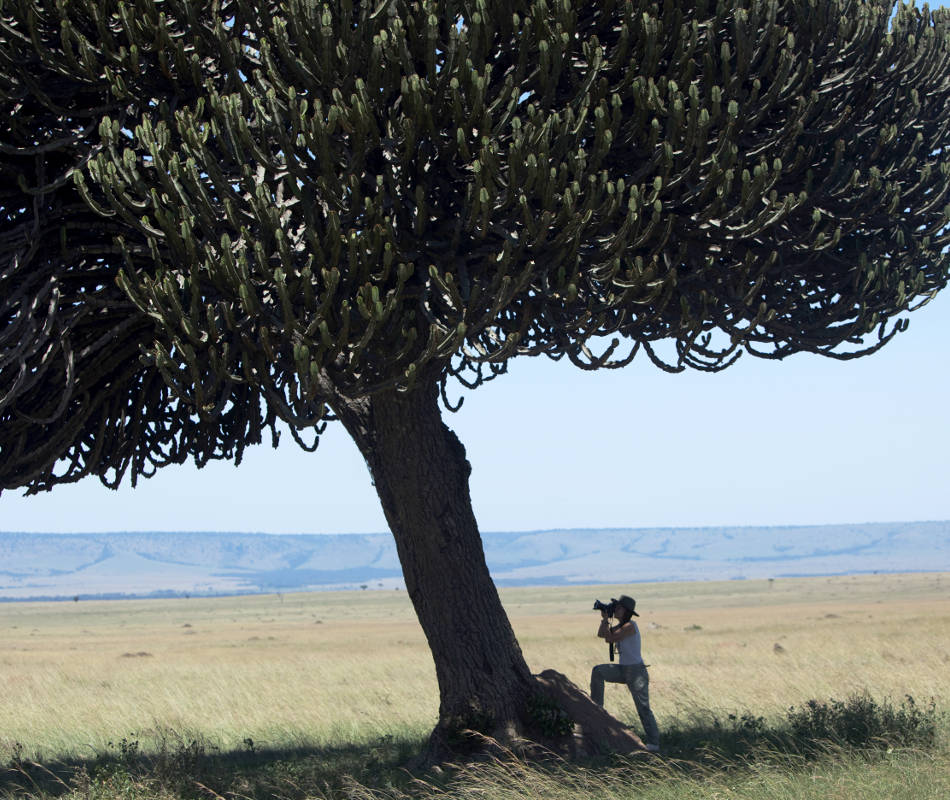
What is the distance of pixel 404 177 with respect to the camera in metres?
10.8

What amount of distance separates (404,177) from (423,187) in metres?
0.37

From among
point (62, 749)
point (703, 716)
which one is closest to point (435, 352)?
point (703, 716)

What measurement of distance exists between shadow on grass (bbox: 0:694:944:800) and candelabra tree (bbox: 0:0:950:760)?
191 cm

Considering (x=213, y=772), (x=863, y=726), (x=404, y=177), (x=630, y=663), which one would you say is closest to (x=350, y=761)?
(x=213, y=772)

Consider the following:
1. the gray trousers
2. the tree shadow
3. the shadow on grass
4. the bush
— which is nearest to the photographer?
the gray trousers

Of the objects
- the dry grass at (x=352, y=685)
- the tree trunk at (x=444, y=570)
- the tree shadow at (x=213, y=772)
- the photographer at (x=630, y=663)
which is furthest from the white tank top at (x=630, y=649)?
the dry grass at (x=352, y=685)

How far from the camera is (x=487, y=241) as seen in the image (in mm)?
11414

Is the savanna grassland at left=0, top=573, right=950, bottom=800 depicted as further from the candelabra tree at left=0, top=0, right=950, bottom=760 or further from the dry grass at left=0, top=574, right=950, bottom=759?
the candelabra tree at left=0, top=0, right=950, bottom=760

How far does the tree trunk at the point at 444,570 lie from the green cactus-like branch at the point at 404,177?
4.02 feet

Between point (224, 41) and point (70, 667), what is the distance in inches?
1223

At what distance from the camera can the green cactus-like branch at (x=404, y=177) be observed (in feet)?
33.0

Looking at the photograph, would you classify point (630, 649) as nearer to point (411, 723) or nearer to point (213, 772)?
point (213, 772)

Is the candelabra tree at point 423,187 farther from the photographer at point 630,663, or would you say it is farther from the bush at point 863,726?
the bush at point 863,726

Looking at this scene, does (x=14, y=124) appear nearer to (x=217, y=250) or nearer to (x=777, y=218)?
(x=217, y=250)
